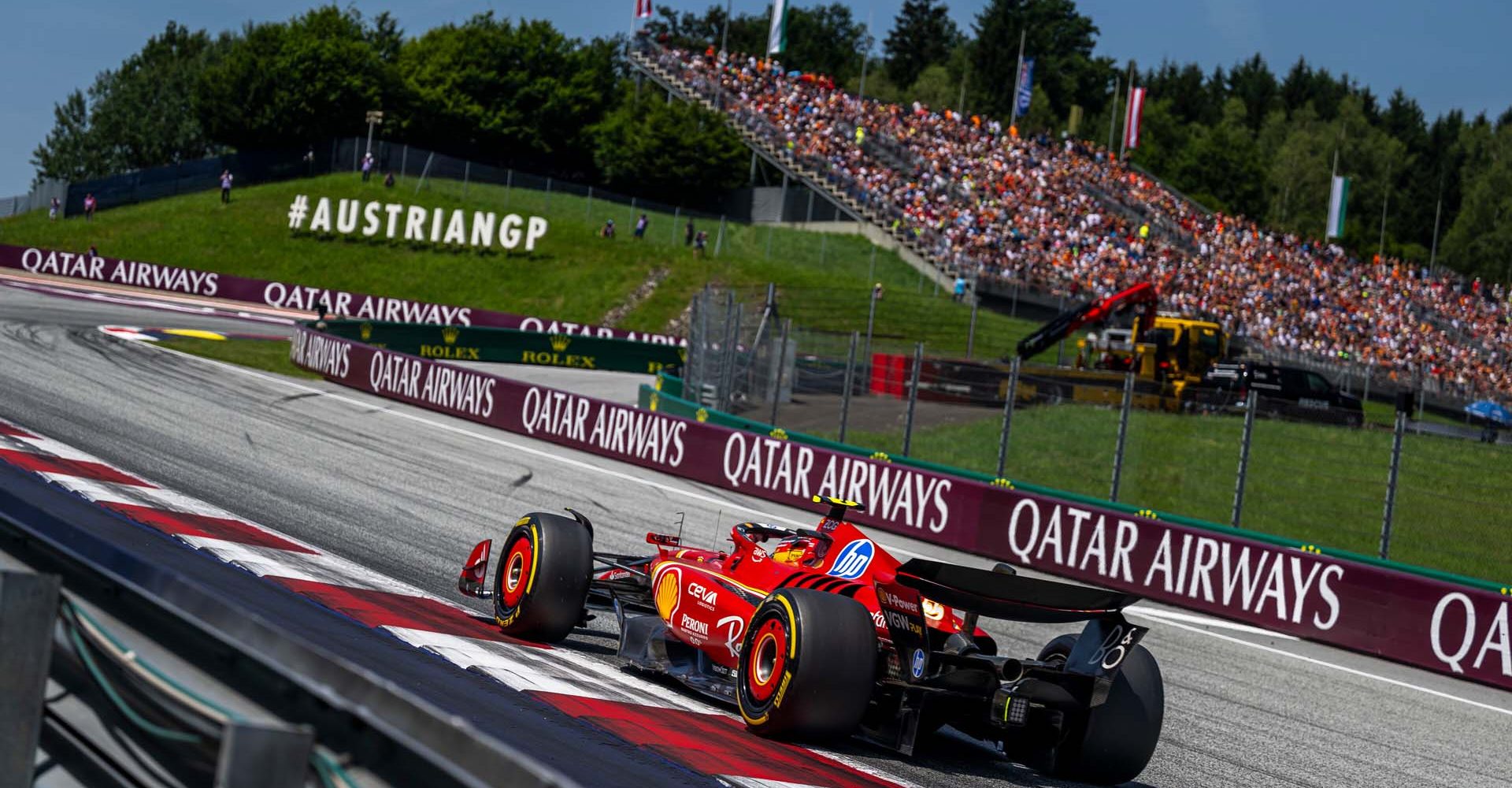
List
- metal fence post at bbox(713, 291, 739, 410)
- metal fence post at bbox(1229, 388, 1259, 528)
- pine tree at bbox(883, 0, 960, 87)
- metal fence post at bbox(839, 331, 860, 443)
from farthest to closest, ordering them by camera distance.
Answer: pine tree at bbox(883, 0, 960, 87)
metal fence post at bbox(713, 291, 739, 410)
metal fence post at bbox(839, 331, 860, 443)
metal fence post at bbox(1229, 388, 1259, 528)

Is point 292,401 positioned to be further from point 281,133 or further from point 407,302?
point 281,133

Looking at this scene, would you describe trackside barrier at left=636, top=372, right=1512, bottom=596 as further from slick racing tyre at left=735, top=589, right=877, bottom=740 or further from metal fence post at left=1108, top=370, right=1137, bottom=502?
slick racing tyre at left=735, top=589, right=877, bottom=740

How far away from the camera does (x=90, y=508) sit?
7793 mm

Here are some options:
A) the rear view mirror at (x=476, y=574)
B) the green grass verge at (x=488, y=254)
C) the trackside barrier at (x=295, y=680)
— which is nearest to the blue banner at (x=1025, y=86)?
the green grass verge at (x=488, y=254)

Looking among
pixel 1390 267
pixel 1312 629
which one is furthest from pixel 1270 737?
pixel 1390 267

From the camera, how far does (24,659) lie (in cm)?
301

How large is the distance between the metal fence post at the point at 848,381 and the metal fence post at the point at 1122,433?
503cm

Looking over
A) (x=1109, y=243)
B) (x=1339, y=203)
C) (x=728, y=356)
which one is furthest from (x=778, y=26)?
(x=728, y=356)

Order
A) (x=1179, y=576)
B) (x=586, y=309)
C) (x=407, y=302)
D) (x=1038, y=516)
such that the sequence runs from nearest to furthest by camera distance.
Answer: (x=1179, y=576)
(x=1038, y=516)
(x=407, y=302)
(x=586, y=309)

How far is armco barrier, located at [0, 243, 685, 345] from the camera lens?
4822cm

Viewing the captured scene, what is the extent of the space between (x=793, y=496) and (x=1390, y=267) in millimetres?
42021

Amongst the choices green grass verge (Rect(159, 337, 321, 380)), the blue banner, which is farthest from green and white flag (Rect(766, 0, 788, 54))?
green grass verge (Rect(159, 337, 321, 380))

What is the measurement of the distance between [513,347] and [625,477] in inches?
871

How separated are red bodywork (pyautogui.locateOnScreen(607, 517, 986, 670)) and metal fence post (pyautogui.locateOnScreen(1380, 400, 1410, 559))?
31.2ft
